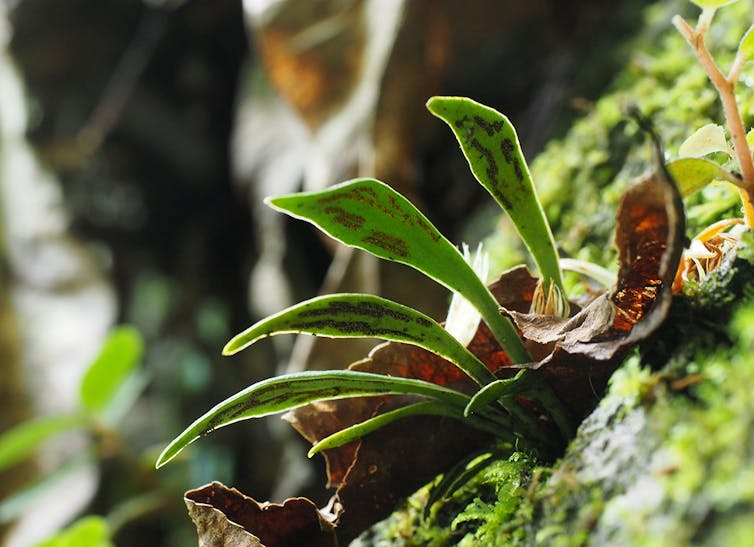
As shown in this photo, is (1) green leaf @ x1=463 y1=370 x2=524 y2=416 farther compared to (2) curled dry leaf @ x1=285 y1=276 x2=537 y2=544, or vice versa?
(2) curled dry leaf @ x1=285 y1=276 x2=537 y2=544

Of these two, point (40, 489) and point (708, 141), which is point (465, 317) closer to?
point (708, 141)

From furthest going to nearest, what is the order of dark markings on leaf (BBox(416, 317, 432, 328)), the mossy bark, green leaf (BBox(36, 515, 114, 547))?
green leaf (BBox(36, 515, 114, 547))
dark markings on leaf (BBox(416, 317, 432, 328))
the mossy bark

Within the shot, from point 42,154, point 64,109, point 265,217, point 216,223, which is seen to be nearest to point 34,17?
point 64,109

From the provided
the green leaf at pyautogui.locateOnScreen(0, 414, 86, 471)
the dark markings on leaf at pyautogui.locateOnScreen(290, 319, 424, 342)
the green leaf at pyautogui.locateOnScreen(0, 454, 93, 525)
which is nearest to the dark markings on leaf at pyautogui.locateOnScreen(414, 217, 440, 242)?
the dark markings on leaf at pyautogui.locateOnScreen(290, 319, 424, 342)

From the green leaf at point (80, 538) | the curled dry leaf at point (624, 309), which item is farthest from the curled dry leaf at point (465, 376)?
the green leaf at point (80, 538)

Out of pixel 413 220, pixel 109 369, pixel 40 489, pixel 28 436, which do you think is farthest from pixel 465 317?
pixel 40 489

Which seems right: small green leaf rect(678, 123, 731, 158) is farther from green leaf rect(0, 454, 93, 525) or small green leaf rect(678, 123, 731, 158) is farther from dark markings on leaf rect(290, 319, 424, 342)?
green leaf rect(0, 454, 93, 525)

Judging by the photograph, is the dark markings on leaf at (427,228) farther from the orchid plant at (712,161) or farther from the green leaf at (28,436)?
the green leaf at (28,436)

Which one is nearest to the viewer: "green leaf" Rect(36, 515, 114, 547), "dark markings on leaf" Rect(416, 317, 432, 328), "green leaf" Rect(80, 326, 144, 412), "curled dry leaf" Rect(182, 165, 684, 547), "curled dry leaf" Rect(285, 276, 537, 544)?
"curled dry leaf" Rect(182, 165, 684, 547)
